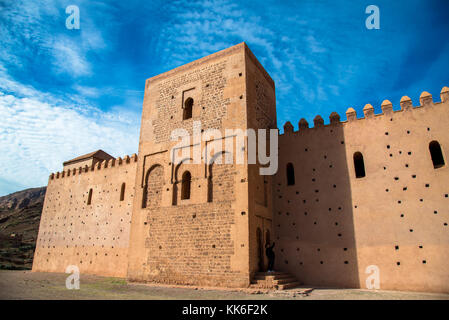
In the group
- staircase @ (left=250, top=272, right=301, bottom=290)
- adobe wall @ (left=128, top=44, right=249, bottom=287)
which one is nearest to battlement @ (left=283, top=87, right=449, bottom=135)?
adobe wall @ (left=128, top=44, right=249, bottom=287)

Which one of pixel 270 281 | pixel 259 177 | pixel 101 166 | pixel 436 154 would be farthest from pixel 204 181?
pixel 101 166

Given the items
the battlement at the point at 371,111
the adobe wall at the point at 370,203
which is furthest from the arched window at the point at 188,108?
the adobe wall at the point at 370,203

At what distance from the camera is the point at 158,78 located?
1417 cm

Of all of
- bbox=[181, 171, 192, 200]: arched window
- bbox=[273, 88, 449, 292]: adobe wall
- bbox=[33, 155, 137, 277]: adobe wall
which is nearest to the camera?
bbox=[273, 88, 449, 292]: adobe wall

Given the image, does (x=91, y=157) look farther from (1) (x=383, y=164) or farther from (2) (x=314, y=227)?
(1) (x=383, y=164)

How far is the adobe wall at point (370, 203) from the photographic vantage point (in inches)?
363

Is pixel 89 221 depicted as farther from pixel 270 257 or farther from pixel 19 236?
pixel 270 257

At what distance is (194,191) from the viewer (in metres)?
11.1

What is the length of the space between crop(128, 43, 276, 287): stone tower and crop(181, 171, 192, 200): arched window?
39 millimetres

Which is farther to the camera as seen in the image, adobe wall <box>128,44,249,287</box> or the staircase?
adobe wall <box>128,44,249,287</box>

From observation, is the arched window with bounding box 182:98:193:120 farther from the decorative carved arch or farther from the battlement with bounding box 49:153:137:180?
the battlement with bounding box 49:153:137:180

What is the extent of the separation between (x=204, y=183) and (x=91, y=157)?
48.1 feet

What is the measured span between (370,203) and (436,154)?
2.75m

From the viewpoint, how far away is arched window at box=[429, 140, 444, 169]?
988 centimetres
